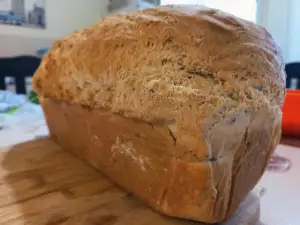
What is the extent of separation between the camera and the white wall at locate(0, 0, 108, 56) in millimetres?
2592

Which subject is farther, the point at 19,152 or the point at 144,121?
the point at 19,152

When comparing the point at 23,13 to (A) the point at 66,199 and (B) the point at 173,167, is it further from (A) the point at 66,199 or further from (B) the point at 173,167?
(B) the point at 173,167

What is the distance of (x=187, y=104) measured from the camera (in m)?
0.42

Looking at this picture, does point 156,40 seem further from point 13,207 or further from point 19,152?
point 19,152

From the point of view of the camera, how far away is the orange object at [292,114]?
1.01m

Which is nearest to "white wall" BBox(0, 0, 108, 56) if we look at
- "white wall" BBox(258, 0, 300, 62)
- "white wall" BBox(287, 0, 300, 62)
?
"white wall" BBox(258, 0, 300, 62)

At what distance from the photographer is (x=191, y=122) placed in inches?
15.9

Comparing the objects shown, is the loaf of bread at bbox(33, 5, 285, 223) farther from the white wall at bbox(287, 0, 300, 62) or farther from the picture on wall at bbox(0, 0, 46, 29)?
the picture on wall at bbox(0, 0, 46, 29)

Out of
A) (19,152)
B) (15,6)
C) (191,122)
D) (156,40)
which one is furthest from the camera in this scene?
(15,6)

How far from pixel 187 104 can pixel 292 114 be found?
727mm

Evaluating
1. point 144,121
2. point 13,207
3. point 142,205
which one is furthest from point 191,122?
point 13,207

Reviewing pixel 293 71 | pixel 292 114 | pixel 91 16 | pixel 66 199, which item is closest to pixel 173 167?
pixel 66 199

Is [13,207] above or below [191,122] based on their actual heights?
below

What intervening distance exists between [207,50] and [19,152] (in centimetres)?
62
